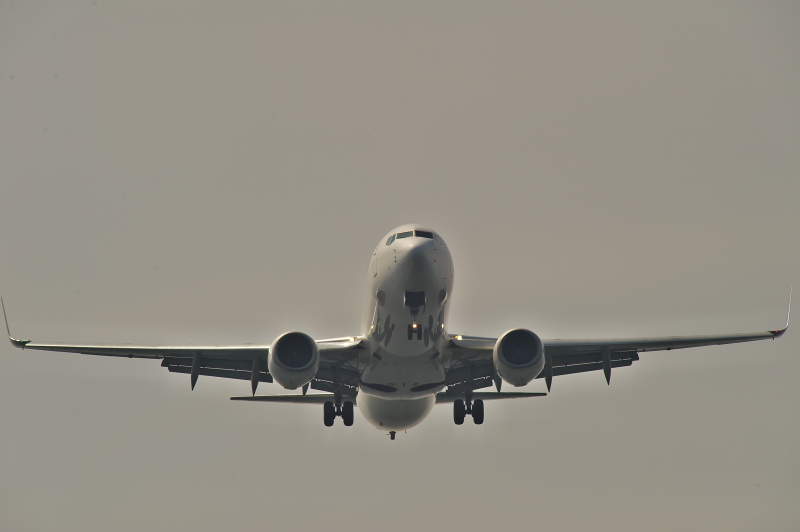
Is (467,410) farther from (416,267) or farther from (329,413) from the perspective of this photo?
(416,267)

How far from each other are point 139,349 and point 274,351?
666cm

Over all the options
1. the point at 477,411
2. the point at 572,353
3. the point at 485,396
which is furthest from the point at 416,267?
the point at 477,411

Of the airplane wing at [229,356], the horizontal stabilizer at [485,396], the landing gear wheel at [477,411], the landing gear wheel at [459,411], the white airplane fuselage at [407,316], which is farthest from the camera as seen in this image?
the landing gear wheel at [477,411]

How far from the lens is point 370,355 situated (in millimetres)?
33344

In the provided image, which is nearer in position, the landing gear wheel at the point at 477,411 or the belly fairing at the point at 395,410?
the belly fairing at the point at 395,410

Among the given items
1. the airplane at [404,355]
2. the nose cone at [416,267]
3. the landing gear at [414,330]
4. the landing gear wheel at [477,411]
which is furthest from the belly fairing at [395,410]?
the nose cone at [416,267]

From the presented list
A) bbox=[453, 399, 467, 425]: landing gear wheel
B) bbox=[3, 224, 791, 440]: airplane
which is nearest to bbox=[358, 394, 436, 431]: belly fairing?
bbox=[3, 224, 791, 440]: airplane

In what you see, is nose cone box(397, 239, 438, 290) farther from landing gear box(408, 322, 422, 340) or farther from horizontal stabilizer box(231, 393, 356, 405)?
horizontal stabilizer box(231, 393, 356, 405)

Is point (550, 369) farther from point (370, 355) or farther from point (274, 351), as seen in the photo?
point (274, 351)

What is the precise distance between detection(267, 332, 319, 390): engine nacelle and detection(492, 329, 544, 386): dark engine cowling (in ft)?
18.4

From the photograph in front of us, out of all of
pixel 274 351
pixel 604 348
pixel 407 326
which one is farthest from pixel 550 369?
pixel 274 351

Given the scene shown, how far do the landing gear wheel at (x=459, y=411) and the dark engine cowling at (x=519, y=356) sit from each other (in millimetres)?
Answer: 7413

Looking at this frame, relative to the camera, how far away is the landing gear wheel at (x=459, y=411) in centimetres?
→ 3906

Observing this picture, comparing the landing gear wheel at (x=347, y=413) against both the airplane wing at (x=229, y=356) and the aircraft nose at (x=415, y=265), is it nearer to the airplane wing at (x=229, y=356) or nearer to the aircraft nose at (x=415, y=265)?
the airplane wing at (x=229, y=356)
